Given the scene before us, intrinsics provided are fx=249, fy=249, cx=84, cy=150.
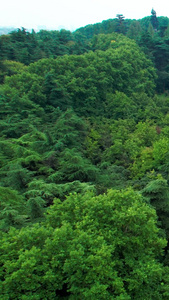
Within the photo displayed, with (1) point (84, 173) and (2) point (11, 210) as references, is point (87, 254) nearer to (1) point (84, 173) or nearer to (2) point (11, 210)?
(2) point (11, 210)

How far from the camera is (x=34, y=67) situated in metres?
28.4

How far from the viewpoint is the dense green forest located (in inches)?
290

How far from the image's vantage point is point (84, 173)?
16.3 m

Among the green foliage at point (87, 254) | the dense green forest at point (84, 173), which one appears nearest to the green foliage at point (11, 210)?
the dense green forest at point (84, 173)

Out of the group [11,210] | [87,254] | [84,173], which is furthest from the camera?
[84,173]

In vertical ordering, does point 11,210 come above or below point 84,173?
above

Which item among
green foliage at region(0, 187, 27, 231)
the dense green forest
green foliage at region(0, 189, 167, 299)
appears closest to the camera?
green foliage at region(0, 189, 167, 299)

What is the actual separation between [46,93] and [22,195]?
15.1m

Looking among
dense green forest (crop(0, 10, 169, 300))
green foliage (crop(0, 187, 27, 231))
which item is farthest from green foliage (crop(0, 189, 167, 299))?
green foliage (crop(0, 187, 27, 231))

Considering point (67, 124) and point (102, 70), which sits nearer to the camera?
point (67, 124)

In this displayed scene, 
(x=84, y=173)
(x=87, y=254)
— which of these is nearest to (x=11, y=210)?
(x=87, y=254)

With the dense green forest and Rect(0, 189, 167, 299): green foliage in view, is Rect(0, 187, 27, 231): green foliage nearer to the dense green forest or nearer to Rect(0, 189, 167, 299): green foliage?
the dense green forest

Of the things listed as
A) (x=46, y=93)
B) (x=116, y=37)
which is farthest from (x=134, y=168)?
(x=116, y=37)

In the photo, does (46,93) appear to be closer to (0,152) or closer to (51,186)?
(0,152)
